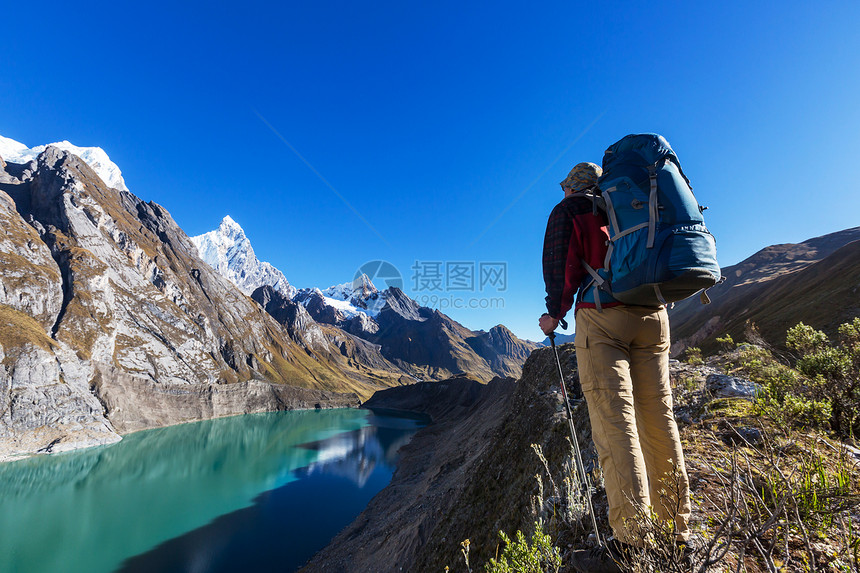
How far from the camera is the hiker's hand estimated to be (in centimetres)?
333

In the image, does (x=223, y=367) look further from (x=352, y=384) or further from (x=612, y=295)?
(x=612, y=295)

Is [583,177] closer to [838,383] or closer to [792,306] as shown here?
[838,383]

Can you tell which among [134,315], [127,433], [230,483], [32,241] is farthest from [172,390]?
[230,483]

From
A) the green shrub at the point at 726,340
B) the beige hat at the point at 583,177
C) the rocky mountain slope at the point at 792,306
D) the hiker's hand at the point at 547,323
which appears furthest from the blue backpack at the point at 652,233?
the rocky mountain slope at the point at 792,306

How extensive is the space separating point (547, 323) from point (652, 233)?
131 centimetres

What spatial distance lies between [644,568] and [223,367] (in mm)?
131769

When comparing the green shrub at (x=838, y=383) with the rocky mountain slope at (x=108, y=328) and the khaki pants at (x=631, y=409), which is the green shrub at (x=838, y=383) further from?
the rocky mountain slope at (x=108, y=328)

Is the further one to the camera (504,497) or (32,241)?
(32,241)

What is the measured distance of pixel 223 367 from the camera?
363 feet

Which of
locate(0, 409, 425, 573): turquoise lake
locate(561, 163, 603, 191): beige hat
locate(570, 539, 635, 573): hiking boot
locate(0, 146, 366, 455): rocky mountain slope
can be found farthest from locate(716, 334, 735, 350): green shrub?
locate(0, 146, 366, 455): rocky mountain slope

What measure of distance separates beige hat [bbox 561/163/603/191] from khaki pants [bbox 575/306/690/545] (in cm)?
125

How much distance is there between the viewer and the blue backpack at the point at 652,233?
234 centimetres

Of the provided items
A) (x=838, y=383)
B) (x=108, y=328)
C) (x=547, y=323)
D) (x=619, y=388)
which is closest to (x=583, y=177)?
(x=547, y=323)

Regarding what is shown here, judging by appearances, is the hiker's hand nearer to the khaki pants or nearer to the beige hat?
the khaki pants
